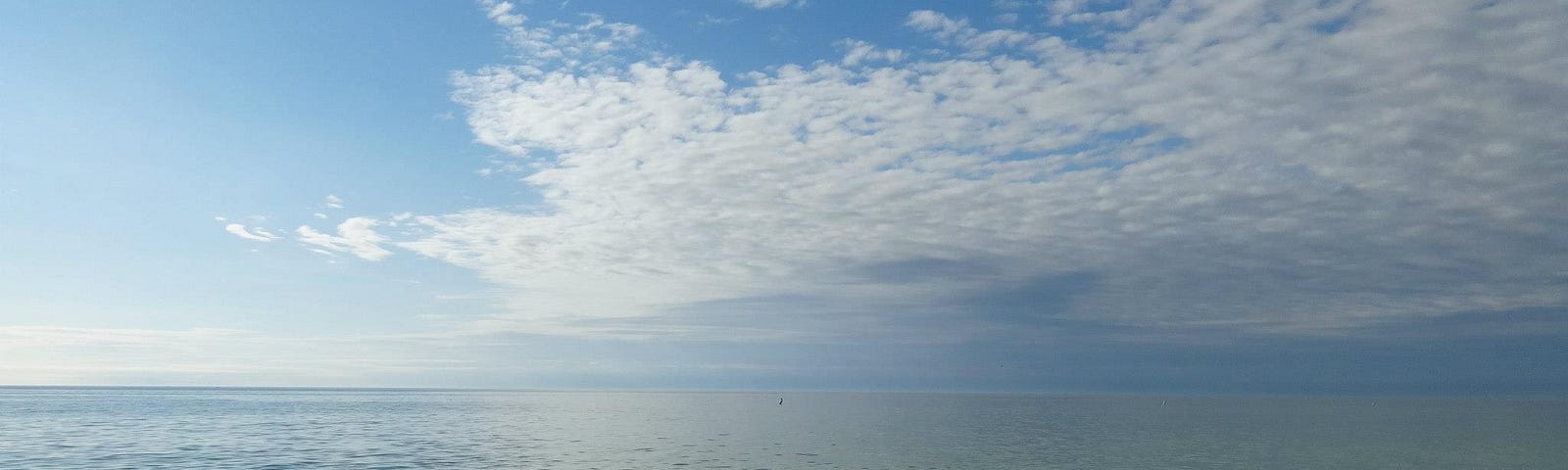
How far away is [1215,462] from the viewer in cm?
6706

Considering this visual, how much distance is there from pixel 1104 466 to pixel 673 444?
33.8 m

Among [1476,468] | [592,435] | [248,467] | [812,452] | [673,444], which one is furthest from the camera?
[592,435]

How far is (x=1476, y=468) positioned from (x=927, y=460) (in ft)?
117

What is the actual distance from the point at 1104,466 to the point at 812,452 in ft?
67.1

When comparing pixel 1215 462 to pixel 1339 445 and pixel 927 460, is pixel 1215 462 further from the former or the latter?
pixel 1339 445

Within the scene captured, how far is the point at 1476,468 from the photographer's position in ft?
209

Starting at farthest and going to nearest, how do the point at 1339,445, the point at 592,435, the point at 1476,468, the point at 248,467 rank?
the point at 592,435, the point at 1339,445, the point at 1476,468, the point at 248,467

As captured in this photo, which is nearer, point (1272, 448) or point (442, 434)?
point (1272, 448)

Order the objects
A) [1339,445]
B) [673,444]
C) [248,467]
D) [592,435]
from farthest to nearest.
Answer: [592,435] < [1339,445] < [673,444] < [248,467]

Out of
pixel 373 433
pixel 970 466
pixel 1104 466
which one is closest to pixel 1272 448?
pixel 1104 466

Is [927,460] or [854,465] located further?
[927,460]

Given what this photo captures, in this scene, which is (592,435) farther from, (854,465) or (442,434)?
(854,465)

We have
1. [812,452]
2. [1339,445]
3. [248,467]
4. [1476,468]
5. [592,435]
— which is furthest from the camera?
[592,435]

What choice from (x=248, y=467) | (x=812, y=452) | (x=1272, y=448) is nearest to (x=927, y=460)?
(x=812, y=452)
